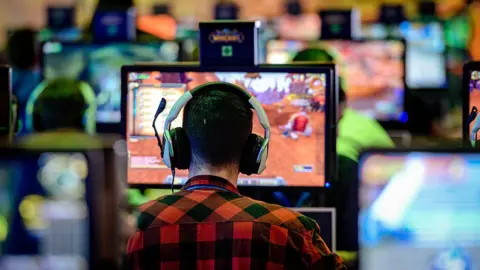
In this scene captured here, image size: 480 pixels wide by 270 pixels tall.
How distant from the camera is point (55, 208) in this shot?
1.05 metres

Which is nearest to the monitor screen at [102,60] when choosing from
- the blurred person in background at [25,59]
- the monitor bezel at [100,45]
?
the monitor bezel at [100,45]

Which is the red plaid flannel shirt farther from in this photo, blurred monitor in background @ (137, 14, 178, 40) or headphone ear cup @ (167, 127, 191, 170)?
blurred monitor in background @ (137, 14, 178, 40)

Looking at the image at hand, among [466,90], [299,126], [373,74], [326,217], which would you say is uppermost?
[373,74]

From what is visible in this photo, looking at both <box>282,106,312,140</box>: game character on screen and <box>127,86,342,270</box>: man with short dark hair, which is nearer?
<box>127,86,342,270</box>: man with short dark hair

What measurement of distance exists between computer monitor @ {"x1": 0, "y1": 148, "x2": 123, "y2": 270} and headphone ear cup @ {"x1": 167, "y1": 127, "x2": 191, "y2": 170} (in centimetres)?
86

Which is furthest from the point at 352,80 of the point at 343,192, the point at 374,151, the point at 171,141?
the point at 374,151

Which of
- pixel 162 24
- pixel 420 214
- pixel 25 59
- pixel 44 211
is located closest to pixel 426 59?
pixel 25 59

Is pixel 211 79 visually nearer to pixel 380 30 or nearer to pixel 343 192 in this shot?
pixel 343 192

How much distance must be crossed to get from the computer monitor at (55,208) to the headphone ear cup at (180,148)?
2.83ft

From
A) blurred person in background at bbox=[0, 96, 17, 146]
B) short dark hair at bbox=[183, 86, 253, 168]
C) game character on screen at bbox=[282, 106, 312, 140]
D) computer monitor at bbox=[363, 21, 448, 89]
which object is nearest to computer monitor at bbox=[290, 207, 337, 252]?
game character on screen at bbox=[282, 106, 312, 140]

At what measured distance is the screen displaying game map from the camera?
99.0 inches

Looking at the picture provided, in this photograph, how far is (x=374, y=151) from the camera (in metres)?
1.39

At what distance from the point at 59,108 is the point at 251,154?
1.00 meters

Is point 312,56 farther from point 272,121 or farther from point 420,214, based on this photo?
point 420,214
